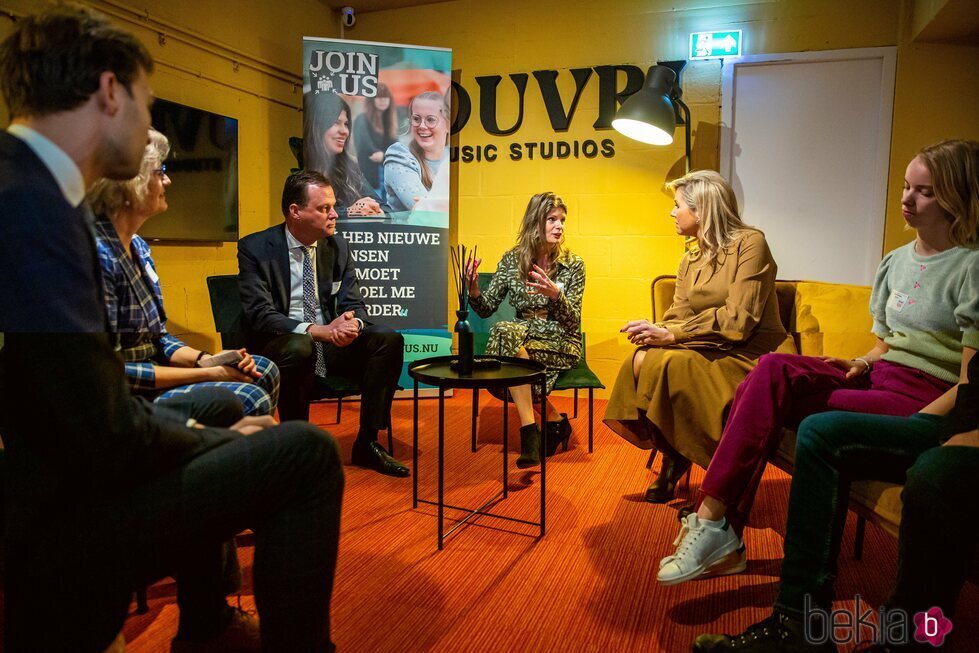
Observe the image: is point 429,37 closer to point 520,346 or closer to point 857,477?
point 520,346

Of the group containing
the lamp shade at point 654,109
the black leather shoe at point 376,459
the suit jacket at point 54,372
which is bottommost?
the black leather shoe at point 376,459

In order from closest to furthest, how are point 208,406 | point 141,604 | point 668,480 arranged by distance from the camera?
point 208,406 < point 141,604 < point 668,480

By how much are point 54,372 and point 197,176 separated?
3.17 m

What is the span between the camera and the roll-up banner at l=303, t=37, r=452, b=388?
3857 mm

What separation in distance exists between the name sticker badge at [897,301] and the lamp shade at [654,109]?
5.95ft

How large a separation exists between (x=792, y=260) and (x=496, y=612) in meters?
3.08

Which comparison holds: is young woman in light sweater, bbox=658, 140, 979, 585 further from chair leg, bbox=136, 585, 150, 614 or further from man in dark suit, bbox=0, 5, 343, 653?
chair leg, bbox=136, 585, 150, 614

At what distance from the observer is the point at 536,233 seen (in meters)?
3.31

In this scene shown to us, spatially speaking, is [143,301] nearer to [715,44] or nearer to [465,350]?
[465,350]

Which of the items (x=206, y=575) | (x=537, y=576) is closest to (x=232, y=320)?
(x=206, y=575)

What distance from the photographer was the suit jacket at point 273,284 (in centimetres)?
269

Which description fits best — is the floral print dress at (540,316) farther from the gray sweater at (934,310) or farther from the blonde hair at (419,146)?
the gray sweater at (934,310)

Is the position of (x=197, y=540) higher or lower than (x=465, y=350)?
lower

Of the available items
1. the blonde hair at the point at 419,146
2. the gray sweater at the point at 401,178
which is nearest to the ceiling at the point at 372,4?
the blonde hair at the point at 419,146
